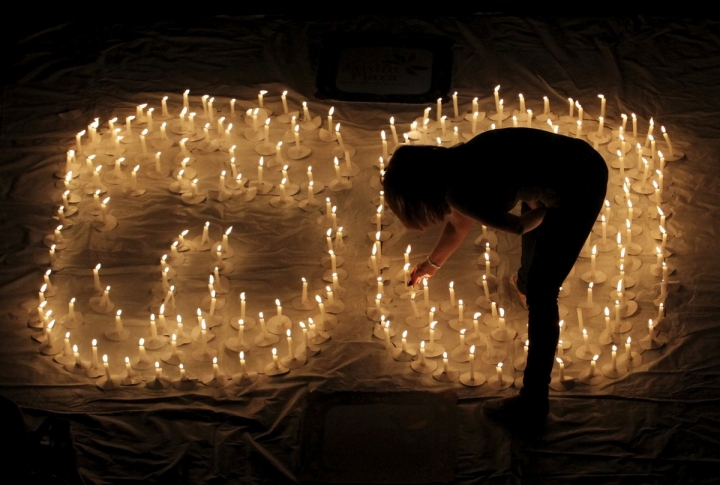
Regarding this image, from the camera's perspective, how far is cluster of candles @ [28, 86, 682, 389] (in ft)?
11.4

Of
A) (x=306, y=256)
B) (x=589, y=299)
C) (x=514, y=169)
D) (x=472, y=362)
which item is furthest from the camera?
(x=306, y=256)

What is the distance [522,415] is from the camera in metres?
3.21

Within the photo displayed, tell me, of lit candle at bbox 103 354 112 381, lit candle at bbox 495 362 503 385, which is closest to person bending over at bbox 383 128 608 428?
lit candle at bbox 495 362 503 385

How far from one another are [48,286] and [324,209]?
1.12 m

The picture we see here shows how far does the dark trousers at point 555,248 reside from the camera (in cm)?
301

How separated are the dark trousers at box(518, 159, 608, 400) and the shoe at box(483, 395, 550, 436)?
184 millimetres

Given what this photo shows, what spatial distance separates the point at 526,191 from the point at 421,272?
2.41ft

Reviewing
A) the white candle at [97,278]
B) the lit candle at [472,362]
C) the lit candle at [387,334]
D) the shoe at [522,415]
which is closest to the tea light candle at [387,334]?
the lit candle at [387,334]

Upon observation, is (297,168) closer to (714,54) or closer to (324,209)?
(324,209)

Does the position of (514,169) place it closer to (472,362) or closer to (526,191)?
(526,191)

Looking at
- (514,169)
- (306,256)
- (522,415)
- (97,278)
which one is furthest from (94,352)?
(514,169)

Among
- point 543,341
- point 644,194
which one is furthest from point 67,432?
point 644,194

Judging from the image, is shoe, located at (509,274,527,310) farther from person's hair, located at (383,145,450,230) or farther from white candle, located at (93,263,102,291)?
white candle, located at (93,263,102,291)

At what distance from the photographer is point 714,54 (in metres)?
4.84
